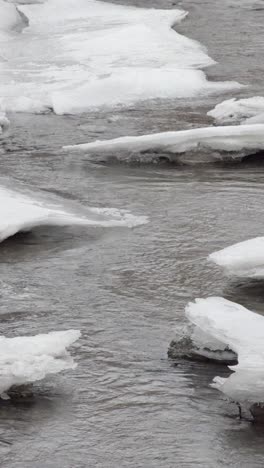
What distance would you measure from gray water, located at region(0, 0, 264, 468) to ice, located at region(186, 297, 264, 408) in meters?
0.13

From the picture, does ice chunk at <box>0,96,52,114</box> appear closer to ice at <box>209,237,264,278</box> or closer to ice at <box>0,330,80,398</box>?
ice at <box>209,237,264,278</box>

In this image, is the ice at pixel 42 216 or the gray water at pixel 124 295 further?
the ice at pixel 42 216

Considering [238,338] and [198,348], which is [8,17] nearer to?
[198,348]

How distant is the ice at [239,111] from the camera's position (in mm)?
8156

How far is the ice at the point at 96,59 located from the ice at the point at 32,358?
4.94m

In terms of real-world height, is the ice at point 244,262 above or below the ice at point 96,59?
above

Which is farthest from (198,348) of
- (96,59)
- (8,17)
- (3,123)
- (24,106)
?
(8,17)

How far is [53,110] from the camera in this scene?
8.93 m

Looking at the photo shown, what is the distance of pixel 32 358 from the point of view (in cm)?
393

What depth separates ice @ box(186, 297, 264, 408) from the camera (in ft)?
12.2

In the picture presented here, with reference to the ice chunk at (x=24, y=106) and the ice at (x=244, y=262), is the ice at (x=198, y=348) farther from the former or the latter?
the ice chunk at (x=24, y=106)

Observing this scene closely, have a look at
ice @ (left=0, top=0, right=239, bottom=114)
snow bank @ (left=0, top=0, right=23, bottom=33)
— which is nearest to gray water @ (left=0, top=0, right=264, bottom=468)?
ice @ (left=0, top=0, right=239, bottom=114)

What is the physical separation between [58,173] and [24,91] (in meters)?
2.36

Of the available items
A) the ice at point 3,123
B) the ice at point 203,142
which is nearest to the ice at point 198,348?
the ice at point 203,142
